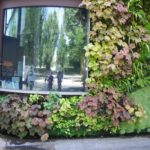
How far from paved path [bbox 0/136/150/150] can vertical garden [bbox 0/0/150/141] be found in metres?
0.17

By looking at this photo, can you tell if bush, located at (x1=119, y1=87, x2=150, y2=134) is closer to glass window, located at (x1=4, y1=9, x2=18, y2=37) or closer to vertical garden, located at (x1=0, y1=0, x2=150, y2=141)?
vertical garden, located at (x1=0, y1=0, x2=150, y2=141)

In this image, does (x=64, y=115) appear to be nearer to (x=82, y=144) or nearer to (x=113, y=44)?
(x=82, y=144)

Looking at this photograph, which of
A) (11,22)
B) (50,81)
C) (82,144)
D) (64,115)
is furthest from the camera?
(11,22)

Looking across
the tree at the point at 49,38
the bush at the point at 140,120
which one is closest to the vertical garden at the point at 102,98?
the bush at the point at 140,120

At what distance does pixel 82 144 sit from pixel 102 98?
966 mm

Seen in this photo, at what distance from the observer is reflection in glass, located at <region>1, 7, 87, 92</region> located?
7.62 m

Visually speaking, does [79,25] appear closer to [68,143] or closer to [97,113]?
[97,113]

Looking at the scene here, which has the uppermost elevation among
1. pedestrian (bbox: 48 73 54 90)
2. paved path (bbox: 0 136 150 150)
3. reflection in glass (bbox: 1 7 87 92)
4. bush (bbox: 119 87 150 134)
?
reflection in glass (bbox: 1 7 87 92)

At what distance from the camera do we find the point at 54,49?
7648 millimetres

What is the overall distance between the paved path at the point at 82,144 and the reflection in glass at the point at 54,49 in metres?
1.10

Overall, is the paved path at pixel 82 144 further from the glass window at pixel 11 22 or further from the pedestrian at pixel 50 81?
the glass window at pixel 11 22

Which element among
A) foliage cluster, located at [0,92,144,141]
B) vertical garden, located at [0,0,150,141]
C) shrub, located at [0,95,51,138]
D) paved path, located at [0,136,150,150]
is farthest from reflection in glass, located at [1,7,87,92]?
paved path, located at [0,136,150,150]

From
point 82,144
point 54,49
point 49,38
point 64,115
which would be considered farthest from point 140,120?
point 49,38

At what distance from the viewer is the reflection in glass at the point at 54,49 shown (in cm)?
762
